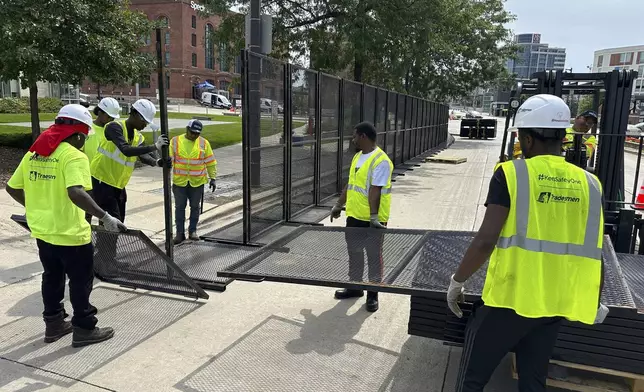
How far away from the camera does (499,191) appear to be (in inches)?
94.2

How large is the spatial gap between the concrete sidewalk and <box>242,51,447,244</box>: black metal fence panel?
1.92 m

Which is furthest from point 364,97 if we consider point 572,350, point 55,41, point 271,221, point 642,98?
point 572,350

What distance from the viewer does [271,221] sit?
295 inches

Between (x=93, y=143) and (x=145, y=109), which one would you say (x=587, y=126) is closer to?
(x=145, y=109)

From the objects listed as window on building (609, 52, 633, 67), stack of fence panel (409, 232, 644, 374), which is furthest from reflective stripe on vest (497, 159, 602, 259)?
window on building (609, 52, 633, 67)

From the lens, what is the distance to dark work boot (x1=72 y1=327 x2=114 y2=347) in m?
3.97

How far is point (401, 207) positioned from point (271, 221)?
3.40 m

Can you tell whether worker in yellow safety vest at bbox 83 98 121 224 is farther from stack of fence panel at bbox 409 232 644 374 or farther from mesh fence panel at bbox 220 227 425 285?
stack of fence panel at bbox 409 232 644 374

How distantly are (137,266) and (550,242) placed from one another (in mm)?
4039

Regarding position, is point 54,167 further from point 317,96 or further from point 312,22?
point 312,22

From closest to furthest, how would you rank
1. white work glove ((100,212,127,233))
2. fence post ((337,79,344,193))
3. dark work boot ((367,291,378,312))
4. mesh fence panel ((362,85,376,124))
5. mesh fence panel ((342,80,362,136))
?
white work glove ((100,212,127,233))
dark work boot ((367,291,378,312))
fence post ((337,79,344,193))
mesh fence panel ((342,80,362,136))
mesh fence panel ((362,85,376,124))

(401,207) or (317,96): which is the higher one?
(317,96)

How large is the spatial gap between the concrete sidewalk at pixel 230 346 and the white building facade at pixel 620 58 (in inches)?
4567

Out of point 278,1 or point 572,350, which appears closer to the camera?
point 572,350
